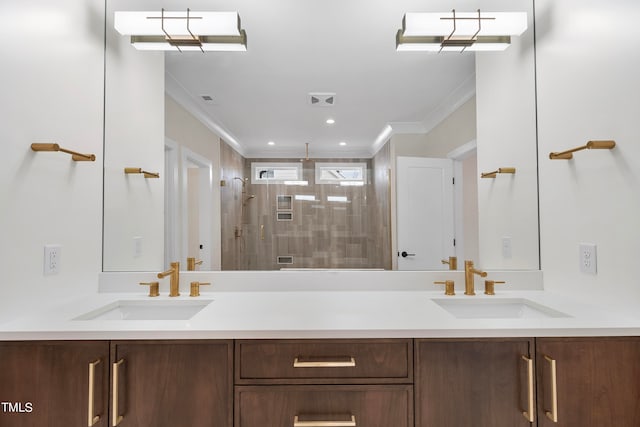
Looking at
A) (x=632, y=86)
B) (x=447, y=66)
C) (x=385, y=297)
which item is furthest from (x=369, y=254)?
(x=632, y=86)

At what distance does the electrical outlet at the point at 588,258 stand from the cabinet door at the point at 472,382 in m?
0.58

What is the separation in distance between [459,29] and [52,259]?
2.18 m

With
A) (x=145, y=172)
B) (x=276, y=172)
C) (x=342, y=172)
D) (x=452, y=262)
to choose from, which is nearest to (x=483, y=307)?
(x=452, y=262)

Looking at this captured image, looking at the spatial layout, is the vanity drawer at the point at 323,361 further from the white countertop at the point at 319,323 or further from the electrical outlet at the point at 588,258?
Result: the electrical outlet at the point at 588,258

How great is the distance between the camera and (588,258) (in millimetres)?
1329

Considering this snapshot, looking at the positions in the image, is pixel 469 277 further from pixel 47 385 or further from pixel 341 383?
pixel 47 385

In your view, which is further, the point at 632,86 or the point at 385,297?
the point at 385,297

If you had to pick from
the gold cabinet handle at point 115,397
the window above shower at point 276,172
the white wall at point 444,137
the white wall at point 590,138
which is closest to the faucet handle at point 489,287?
the white wall at point 590,138

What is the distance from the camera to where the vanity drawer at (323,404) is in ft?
3.34

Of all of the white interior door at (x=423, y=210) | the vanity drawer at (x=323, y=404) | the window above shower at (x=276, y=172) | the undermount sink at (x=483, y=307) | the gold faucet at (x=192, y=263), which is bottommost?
the vanity drawer at (x=323, y=404)

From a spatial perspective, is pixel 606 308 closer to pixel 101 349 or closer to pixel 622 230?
pixel 622 230

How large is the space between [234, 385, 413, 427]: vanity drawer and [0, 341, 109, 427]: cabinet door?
1.56 feet

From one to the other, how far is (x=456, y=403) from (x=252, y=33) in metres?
1.91

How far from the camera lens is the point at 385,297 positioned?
4.93 feet
